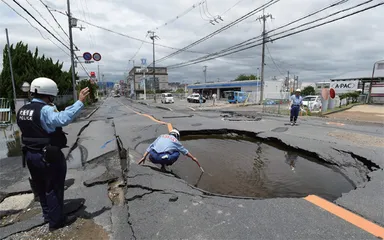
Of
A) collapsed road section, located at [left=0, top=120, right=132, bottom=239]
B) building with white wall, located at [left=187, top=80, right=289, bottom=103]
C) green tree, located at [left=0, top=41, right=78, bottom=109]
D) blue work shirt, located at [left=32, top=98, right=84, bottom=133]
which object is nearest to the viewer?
blue work shirt, located at [left=32, top=98, right=84, bottom=133]

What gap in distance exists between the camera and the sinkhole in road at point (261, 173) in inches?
159

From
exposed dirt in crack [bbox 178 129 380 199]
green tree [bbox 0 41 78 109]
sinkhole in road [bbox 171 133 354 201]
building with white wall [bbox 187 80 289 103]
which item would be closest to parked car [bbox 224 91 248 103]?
building with white wall [bbox 187 80 289 103]

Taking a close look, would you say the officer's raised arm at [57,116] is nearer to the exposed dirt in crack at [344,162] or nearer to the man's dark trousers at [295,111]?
the exposed dirt in crack at [344,162]

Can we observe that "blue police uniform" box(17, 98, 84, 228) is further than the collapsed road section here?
No

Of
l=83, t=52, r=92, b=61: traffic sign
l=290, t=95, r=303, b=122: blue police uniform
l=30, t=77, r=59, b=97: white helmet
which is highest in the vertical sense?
l=83, t=52, r=92, b=61: traffic sign

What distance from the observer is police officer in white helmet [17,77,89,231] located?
2340 millimetres

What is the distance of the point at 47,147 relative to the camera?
7.79 feet

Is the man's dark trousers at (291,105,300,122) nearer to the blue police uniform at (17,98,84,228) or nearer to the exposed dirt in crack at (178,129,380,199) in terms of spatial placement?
the exposed dirt in crack at (178,129,380,199)

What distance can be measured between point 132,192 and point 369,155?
571cm

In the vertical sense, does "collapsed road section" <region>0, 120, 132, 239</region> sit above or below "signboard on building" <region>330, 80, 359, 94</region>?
below

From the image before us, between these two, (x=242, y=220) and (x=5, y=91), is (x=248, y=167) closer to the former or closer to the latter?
(x=242, y=220)

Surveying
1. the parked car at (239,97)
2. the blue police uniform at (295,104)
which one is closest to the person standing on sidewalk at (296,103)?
the blue police uniform at (295,104)

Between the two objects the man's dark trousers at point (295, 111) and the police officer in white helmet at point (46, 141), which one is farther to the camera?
the man's dark trousers at point (295, 111)

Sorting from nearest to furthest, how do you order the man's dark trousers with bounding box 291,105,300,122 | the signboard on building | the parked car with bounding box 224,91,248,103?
the man's dark trousers with bounding box 291,105,300,122, the parked car with bounding box 224,91,248,103, the signboard on building
